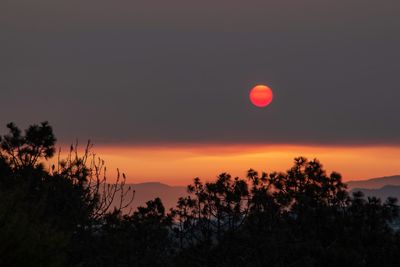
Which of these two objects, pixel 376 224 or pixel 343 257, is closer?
pixel 343 257

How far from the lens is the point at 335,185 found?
41.8 meters

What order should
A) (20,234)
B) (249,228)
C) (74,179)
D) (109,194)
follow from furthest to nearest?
1. (249,228)
2. (74,179)
3. (109,194)
4. (20,234)

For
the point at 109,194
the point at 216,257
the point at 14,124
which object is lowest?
the point at 216,257

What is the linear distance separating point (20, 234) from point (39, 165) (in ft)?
65.8

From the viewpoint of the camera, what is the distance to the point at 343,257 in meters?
35.3

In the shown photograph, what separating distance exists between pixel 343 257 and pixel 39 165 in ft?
53.0

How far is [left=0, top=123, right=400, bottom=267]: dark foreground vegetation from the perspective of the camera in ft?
102

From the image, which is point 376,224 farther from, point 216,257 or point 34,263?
point 34,263

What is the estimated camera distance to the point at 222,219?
33875 mm

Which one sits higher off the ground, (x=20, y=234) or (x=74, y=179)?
(x=74, y=179)

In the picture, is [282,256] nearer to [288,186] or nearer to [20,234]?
[288,186]

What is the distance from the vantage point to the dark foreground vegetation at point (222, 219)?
102 ft

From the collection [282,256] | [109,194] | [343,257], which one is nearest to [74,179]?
[109,194]

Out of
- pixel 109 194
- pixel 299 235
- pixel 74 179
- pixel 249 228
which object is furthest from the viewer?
pixel 299 235
